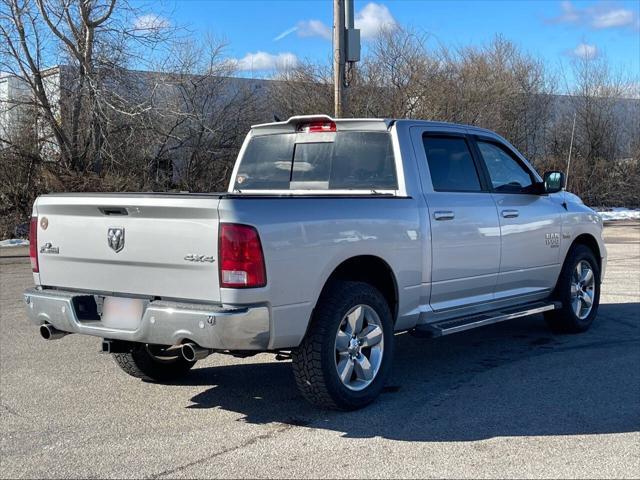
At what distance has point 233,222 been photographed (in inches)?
177

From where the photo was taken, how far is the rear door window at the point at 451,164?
6227 millimetres

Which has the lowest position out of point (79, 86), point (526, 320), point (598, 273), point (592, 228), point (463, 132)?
point (526, 320)

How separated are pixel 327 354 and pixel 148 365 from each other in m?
1.79

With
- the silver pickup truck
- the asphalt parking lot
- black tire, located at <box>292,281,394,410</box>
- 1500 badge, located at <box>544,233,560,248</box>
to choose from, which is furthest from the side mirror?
black tire, located at <box>292,281,394,410</box>

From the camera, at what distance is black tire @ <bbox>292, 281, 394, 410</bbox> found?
16.2 feet

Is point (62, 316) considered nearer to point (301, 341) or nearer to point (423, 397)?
point (301, 341)

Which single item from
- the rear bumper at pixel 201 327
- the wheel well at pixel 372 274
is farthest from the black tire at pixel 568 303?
the rear bumper at pixel 201 327

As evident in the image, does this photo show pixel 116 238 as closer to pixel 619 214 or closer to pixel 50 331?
pixel 50 331

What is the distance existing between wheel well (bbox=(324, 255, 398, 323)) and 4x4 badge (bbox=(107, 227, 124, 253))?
1384mm

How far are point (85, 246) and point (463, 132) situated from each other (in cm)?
343

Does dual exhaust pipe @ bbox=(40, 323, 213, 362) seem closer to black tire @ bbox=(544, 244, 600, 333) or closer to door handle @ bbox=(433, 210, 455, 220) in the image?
door handle @ bbox=(433, 210, 455, 220)

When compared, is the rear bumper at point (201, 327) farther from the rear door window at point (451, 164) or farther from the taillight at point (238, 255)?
the rear door window at point (451, 164)

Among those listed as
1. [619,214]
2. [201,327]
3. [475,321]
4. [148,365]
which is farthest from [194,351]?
[619,214]

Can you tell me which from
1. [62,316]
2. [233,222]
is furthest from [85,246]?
[233,222]
